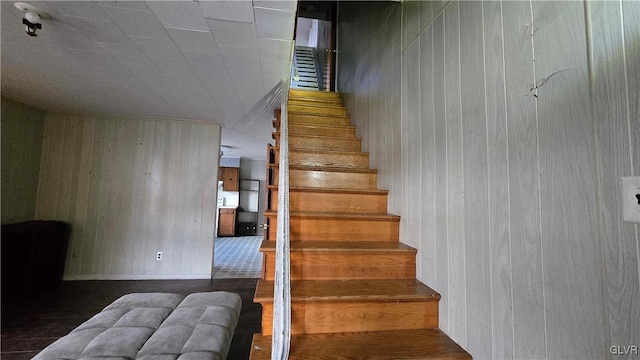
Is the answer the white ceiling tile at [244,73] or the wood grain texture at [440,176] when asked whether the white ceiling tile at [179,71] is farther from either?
the wood grain texture at [440,176]

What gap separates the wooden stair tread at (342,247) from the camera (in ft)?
5.00

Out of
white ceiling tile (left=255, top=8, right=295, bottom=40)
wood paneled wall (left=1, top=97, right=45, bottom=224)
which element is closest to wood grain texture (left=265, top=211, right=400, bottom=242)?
white ceiling tile (left=255, top=8, right=295, bottom=40)

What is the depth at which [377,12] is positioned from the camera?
262 cm

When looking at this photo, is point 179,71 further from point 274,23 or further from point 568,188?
point 568,188

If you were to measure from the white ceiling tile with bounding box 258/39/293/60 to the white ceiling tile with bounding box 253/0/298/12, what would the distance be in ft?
1.06

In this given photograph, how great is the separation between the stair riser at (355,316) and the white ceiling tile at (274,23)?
1.57 meters

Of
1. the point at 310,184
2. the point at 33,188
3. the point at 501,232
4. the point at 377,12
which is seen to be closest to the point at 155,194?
the point at 33,188

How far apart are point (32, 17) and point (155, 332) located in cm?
192

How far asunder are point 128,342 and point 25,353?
1.44 m

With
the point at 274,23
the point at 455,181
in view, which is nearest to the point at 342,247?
the point at 455,181

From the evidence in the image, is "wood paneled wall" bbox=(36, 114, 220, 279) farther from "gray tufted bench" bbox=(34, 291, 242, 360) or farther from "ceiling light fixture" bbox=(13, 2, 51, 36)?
"ceiling light fixture" bbox=(13, 2, 51, 36)

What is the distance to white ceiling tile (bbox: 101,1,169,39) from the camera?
4.99 feet

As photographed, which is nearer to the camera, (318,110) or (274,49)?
(274,49)

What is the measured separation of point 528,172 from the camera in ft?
2.91
